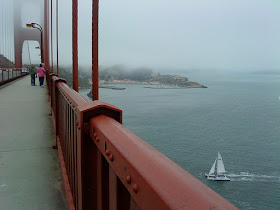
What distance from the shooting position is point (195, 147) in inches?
2015

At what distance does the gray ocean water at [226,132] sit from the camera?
41.9m

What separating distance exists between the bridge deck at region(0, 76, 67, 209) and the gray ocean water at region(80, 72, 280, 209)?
109 ft

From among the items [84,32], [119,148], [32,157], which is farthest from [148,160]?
[84,32]

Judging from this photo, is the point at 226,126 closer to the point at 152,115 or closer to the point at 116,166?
the point at 152,115

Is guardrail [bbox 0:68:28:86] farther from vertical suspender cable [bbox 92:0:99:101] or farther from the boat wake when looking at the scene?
the boat wake

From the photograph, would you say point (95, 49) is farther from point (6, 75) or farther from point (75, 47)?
point (6, 75)

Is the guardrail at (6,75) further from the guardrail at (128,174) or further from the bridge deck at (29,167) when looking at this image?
the guardrail at (128,174)

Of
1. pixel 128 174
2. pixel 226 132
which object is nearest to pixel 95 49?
pixel 128 174

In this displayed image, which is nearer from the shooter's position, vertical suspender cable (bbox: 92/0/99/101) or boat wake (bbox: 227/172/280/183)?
vertical suspender cable (bbox: 92/0/99/101)

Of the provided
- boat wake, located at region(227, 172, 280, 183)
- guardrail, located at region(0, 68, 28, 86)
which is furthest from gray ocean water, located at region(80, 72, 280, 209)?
guardrail, located at region(0, 68, 28, 86)

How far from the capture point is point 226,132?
61.7m

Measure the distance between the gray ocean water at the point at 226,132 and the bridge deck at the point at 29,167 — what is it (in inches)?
1307

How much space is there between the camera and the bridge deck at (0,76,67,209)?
2326 millimetres

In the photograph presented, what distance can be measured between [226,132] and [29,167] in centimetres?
6142
